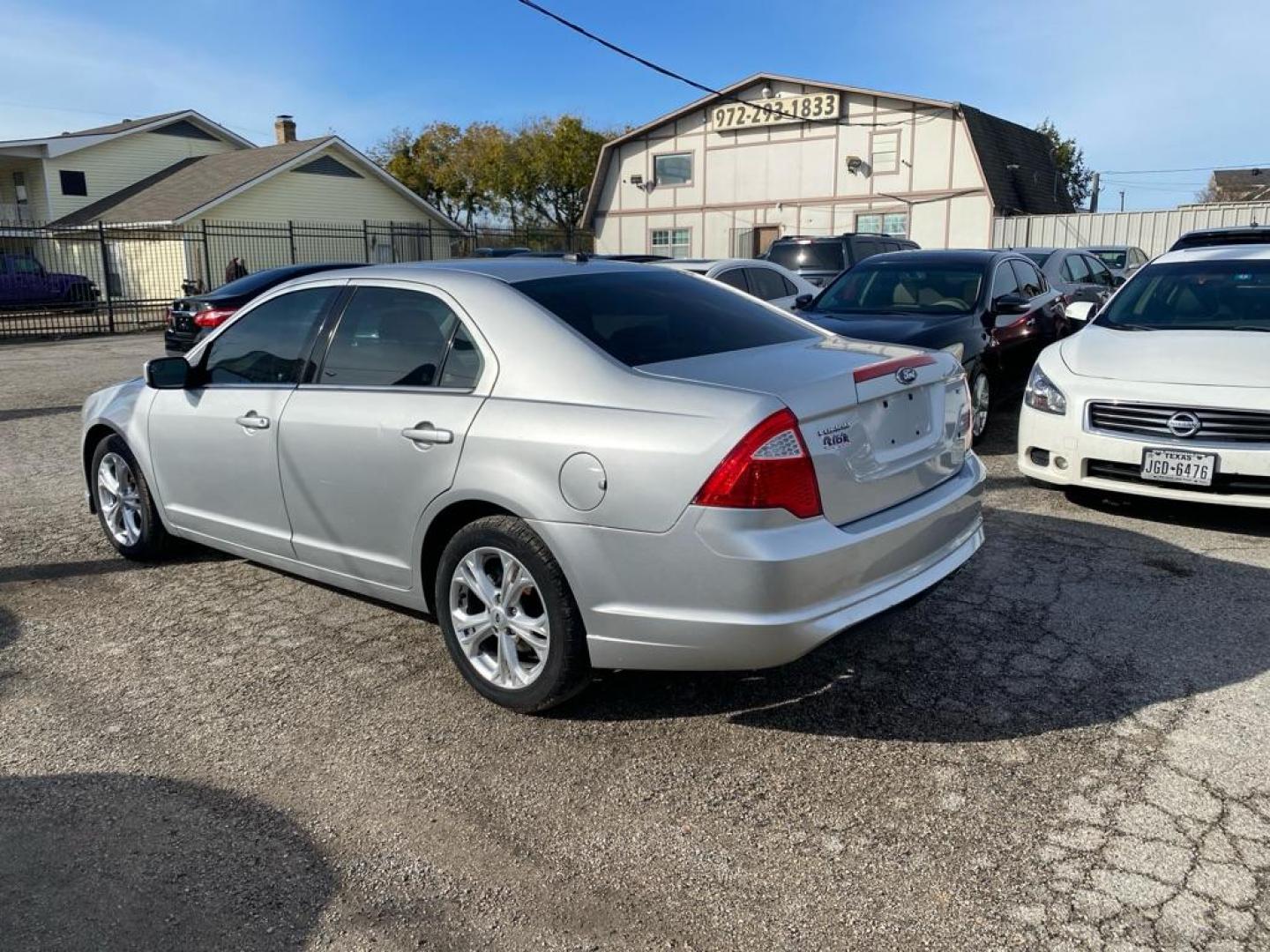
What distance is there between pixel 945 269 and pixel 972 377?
1.36 meters

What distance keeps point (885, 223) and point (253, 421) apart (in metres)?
30.0

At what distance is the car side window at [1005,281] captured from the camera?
8.48 m

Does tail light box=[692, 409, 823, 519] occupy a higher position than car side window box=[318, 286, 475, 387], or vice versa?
car side window box=[318, 286, 475, 387]

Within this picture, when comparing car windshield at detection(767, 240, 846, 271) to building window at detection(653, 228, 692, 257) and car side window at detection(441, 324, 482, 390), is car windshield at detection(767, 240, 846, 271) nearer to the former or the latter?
car side window at detection(441, 324, 482, 390)

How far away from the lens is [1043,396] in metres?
6.18

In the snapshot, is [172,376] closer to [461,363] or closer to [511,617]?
[461,363]

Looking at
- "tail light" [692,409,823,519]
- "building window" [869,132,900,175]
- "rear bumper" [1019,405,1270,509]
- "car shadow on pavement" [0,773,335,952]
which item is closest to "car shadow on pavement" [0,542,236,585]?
"car shadow on pavement" [0,773,335,952]

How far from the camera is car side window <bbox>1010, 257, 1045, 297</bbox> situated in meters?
9.10

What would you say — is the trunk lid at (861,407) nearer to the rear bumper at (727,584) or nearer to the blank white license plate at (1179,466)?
the rear bumper at (727,584)

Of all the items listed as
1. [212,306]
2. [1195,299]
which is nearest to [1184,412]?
[1195,299]

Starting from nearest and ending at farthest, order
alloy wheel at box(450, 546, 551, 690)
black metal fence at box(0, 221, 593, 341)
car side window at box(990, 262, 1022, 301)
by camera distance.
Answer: alloy wheel at box(450, 546, 551, 690) < car side window at box(990, 262, 1022, 301) < black metal fence at box(0, 221, 593, 341)

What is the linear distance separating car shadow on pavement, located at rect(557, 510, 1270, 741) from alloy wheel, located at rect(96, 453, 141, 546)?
3.01 m

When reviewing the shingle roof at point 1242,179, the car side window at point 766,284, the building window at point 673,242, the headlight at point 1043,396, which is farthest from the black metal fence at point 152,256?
the shingle roof at point 1242,179

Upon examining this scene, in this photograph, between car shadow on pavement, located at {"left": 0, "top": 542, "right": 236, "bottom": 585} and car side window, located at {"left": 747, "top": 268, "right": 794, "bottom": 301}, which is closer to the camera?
car shadow on pavement, located at {"left": 0, "top": 542, "right": 236, "bottom": 585}
